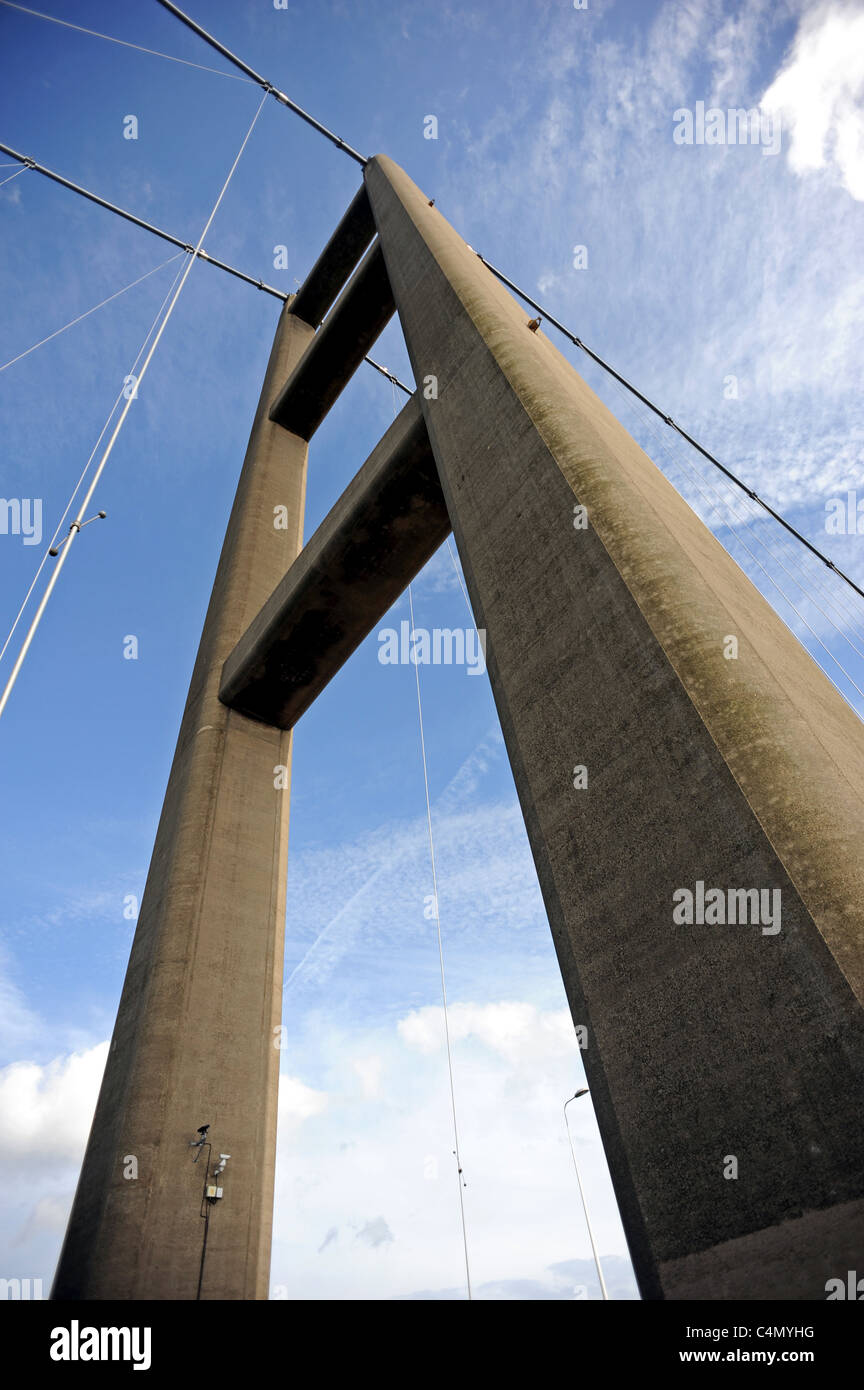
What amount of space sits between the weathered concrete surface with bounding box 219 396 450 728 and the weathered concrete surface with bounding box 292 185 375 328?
9.65m

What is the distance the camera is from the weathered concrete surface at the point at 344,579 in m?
9.71

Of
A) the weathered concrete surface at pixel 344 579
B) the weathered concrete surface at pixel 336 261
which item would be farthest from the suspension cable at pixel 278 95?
the weathered concrete surface at pixel 344 579

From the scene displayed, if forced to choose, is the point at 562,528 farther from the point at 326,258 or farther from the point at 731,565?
the point at 326,258

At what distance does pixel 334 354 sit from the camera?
16250 mm

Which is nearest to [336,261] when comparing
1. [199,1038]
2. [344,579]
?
[344,579]

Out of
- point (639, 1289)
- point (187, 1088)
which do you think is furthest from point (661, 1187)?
point (187, 1088)

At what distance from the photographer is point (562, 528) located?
564cm

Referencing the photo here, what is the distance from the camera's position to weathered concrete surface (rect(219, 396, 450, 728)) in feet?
31.9

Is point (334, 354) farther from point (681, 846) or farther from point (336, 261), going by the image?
point (681, 846)

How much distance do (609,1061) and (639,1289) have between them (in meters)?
1.00

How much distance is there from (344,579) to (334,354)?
25.9 ft

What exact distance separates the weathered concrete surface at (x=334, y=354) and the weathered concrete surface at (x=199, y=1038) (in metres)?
6.09

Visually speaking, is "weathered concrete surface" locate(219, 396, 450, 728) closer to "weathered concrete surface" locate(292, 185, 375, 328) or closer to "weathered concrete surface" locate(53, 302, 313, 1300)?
"weathered concrete surface" locate(53, 302, 313, 1300)
